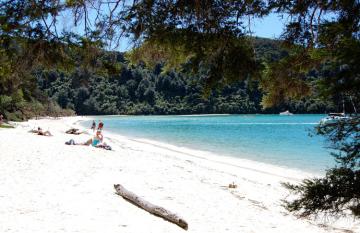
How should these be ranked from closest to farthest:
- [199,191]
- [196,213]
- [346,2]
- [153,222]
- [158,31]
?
1. [346,2]
2. [158,31]
3. [153,222]
4. [196,213]
5. [199,191]

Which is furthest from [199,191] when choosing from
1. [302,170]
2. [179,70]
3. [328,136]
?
[302,170]

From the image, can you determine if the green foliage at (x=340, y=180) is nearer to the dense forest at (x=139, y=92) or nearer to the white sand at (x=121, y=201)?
the dense forest at (x=139, y=92)

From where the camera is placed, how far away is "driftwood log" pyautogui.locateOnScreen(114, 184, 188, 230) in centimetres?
561

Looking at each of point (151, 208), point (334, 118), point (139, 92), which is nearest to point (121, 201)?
point (151, 208)

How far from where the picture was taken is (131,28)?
3.26m

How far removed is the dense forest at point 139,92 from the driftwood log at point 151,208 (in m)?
1.91

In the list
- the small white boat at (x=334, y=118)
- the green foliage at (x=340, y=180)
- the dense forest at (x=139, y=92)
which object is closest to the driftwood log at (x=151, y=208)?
the dense forest at (x=139, y=92)

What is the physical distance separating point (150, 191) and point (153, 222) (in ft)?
8.40

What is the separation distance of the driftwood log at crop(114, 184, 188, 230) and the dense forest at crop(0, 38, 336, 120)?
1905 mm

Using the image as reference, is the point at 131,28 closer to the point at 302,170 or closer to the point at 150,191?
the point at 150,191

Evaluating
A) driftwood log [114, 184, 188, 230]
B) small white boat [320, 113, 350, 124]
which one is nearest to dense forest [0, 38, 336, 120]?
small white boat [320, 113, 350, 124]

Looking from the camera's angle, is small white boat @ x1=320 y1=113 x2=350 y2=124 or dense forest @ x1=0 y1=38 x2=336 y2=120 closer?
small white boat @ x1=320 y1=113 x2=350 y2=124

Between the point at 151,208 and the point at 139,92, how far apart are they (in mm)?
101130

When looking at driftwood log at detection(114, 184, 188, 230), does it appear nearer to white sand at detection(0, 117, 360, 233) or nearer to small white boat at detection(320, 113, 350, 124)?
white sand at detection(0, 117, 360, 233)
